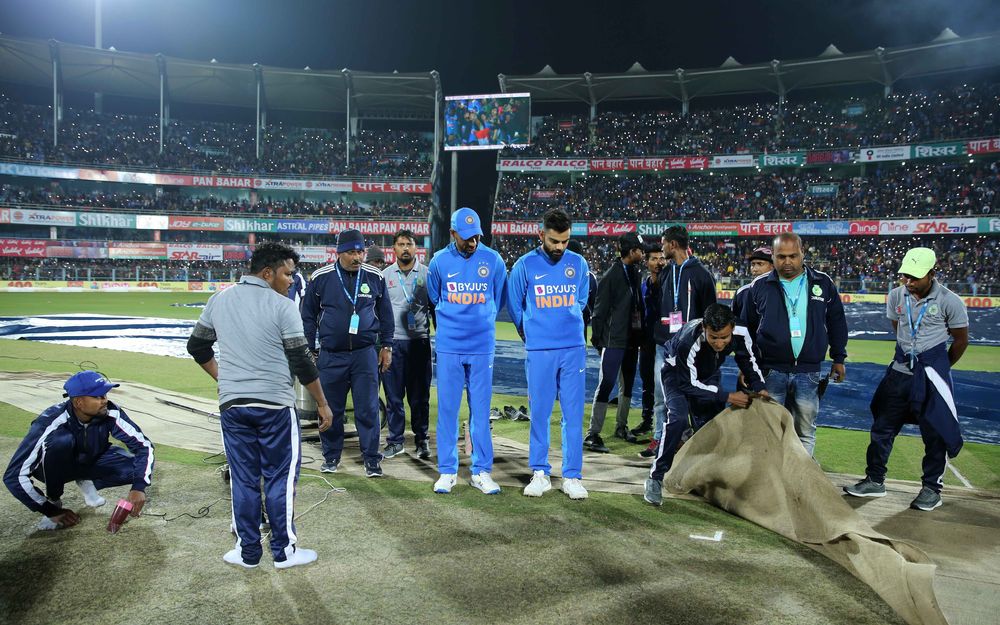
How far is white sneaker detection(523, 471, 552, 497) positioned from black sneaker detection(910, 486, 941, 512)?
2.83 metres

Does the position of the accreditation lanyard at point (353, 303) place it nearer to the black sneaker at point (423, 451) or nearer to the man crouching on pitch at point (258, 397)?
the black sneaker at point (423, 451)

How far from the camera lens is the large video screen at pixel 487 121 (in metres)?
42.7

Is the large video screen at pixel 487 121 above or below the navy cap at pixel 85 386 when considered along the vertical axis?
above

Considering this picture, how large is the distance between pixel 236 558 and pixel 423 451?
2619mm

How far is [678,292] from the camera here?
6457 millimetres

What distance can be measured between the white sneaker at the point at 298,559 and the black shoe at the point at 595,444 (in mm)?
3505

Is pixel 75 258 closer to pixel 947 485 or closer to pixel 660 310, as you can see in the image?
pixel 660 310

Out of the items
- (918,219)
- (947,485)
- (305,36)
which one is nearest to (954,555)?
(947,485)

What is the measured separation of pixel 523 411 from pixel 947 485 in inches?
176

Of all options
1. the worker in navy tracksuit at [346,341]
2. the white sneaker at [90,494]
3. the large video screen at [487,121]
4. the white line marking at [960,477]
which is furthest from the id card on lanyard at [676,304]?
the large video screen at [487,121]

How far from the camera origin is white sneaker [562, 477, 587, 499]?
4.98 meters

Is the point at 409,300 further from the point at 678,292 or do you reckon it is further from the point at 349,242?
the point at 678,292

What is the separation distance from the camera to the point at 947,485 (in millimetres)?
5543

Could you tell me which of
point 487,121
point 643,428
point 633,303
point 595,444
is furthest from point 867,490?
point 487,121
